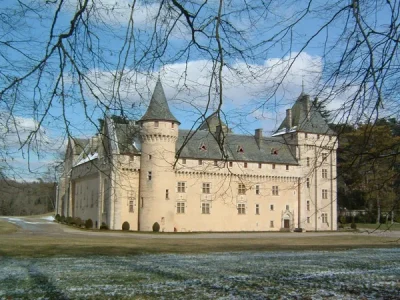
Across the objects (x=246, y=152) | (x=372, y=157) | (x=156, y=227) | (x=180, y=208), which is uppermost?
(x=246, y=152)

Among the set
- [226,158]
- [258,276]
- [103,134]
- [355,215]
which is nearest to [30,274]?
[258,276]

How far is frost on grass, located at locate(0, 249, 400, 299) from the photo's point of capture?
8500 mm

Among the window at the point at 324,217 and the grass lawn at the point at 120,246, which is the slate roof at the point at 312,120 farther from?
the window at the point at 324,217

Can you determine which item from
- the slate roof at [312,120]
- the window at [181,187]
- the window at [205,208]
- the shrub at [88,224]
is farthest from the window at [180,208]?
the slate roof at [312,120]

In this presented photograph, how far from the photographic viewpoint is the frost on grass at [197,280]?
27.9 feet

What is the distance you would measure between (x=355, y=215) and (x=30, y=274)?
61041mm

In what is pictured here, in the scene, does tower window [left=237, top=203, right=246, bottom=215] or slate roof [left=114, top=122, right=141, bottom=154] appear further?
tower window [left=237, top=203, right=246, bottom=215]

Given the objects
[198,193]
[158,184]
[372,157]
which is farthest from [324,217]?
[372,157]

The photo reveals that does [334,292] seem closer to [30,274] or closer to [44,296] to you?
[44,296]

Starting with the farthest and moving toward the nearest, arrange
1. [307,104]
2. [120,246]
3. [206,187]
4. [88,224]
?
[206,187], [88,224], [120,246], [307,104]

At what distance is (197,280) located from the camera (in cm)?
1006

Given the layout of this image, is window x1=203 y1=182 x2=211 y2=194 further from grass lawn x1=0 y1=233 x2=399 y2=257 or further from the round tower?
grass lawn x1=0 y1=233 x2=399 y2=257

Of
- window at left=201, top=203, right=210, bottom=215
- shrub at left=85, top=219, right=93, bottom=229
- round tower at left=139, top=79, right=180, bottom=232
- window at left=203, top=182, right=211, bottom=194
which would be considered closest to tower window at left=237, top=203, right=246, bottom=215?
window at left=201, top=203, right=210, bottom=215

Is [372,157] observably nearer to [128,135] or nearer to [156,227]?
[128,135]
